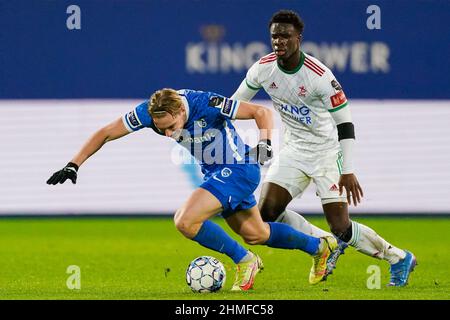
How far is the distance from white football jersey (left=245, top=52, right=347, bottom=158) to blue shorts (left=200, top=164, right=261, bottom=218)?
84 cm

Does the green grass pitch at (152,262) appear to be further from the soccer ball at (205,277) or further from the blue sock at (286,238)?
the blue sock at (286,238)

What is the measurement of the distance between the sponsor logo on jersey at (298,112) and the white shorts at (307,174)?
312mm

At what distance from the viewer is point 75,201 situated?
594 inches

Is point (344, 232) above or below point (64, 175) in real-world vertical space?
below

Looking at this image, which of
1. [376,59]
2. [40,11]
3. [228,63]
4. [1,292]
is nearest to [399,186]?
[376,59]

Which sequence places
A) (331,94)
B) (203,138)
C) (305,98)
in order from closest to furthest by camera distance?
(203,138)
(331,94)
(305,98)

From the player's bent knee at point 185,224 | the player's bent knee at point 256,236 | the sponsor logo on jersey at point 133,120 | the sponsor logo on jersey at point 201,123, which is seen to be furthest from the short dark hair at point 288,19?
the player's bent knee at point 185,224

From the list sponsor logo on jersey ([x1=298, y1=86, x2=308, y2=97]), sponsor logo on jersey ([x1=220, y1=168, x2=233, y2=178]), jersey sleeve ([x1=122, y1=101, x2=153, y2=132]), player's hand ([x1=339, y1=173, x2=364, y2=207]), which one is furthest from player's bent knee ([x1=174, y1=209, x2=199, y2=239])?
sponsor logo on jersey ([x1=298, y1=86, x2=308, y2=97])

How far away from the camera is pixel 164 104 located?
766 centimetres

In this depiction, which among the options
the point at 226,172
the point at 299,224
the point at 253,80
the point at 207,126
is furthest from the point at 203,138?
the point at 299,224

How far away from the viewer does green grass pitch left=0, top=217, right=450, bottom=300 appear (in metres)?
7.95

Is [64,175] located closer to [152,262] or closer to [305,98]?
[305,98]

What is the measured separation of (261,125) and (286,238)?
1064mm

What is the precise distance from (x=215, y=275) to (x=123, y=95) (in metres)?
7.24
